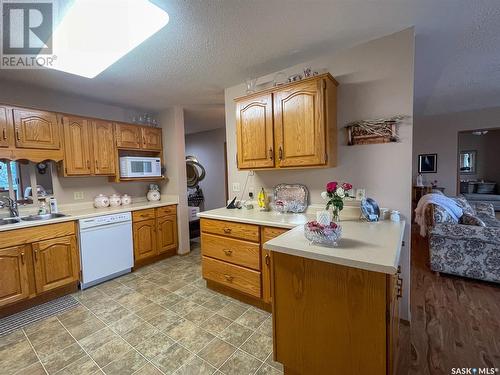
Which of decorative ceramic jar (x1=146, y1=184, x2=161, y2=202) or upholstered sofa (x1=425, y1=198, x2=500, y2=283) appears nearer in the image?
upholstered sofa (x1=425, y1=198, x2=500, y2=283)

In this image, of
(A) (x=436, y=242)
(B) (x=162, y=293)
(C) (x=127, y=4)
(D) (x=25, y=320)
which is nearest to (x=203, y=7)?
(C) (x=127, y=4)

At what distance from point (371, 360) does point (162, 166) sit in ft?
11.7

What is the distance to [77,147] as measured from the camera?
2.83 metres

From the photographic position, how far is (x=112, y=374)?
4.90 ft

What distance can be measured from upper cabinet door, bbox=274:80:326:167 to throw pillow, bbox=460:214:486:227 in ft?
7.14

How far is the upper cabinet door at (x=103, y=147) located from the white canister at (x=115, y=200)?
377 mm

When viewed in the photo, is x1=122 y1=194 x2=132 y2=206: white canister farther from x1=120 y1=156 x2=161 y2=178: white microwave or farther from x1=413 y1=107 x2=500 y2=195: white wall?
x1=413 y1=107 x2=500 y2=195: white wall

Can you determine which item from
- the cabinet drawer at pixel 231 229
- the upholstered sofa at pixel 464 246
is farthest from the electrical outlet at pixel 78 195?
the upholstered sofa at pixel 464 246

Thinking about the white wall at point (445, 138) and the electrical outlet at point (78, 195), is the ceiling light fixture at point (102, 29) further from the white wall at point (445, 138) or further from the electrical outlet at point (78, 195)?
the white wall at point (445, 138)

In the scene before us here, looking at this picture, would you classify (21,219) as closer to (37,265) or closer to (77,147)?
(37,265)

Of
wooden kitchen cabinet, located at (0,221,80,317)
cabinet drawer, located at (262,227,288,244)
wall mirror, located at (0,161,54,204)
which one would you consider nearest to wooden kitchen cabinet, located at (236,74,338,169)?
cabinet drawer, located at (262,227,288,244)

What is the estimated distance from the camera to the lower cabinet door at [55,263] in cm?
229

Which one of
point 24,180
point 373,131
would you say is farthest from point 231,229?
point 24,180

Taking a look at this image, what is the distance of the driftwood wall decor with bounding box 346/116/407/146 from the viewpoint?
1846 millimetres
